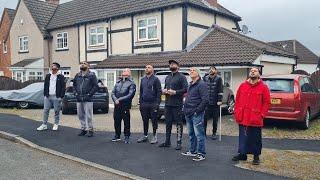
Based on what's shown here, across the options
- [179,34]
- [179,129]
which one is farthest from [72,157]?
[179,34]

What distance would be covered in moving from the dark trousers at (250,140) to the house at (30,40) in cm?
2493

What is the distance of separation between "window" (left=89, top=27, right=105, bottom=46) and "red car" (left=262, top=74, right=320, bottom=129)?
49.9 feet

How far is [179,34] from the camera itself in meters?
20.3

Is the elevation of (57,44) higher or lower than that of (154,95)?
higher

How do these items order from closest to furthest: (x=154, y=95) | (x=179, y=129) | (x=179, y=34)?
1. (x=179, y=129)
2. (x=154, y=95)
3. (x=179, y=34)

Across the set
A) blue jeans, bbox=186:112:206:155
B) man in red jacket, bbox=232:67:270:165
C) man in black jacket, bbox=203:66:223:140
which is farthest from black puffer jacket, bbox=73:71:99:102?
man in red jacket, bbox=232:67:270:165

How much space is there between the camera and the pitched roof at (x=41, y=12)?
98.9 ft

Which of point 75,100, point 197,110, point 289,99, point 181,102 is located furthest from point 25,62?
point 197,110

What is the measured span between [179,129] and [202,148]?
2.88 ft

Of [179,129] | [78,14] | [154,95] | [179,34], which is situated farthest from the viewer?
[78,14]

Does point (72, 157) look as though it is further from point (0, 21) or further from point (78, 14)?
point (0, 21)

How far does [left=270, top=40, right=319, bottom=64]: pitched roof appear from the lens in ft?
164

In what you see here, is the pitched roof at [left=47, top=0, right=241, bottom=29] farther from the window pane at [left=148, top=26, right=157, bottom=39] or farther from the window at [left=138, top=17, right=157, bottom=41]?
the window pane at [left=148, top=26, right=157, bottom=39]

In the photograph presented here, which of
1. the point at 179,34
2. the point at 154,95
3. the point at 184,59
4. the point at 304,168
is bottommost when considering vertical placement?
the point at 304,168
